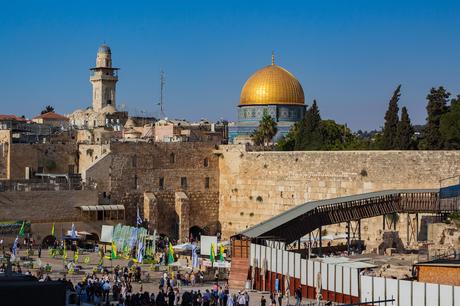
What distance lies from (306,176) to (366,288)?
16132 mm

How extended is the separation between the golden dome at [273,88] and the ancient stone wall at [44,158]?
1423 cm

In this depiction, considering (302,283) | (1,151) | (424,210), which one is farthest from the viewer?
(1,151)

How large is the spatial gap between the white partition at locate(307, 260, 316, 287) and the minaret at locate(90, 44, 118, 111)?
36.8 m

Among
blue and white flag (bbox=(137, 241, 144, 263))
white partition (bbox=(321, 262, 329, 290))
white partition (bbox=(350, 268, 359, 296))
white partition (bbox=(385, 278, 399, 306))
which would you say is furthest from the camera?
blue and white flag (bbox=(137, 241, 144, 263))

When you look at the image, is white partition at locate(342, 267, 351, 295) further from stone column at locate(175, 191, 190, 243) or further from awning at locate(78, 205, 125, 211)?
stone column at locate(175, 191, 190, 243)

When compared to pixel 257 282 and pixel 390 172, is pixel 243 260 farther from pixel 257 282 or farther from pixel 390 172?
pixel 390 172

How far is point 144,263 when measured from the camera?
31.4m

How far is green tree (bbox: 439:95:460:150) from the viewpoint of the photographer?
35.5 m

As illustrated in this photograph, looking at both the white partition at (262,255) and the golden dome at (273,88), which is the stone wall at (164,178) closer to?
the golden dome at (273,88)

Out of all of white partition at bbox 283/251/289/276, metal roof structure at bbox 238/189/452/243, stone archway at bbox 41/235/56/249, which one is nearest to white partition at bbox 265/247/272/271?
white partition at bbox 283/251/289/276

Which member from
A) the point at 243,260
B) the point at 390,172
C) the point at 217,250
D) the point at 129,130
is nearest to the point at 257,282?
the point at 243,260

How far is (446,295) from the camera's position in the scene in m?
18.2

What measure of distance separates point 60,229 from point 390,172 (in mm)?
13690

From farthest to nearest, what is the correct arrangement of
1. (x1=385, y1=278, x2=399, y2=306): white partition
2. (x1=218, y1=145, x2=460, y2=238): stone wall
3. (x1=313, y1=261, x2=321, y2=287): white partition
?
(x1=218, y1=145, x2=460, y2=238): stone wall → (x1=313, y1=261, x2=321, y2=287): white partition → (x1=385, y1=278, x2=399, y2=306): white partition
